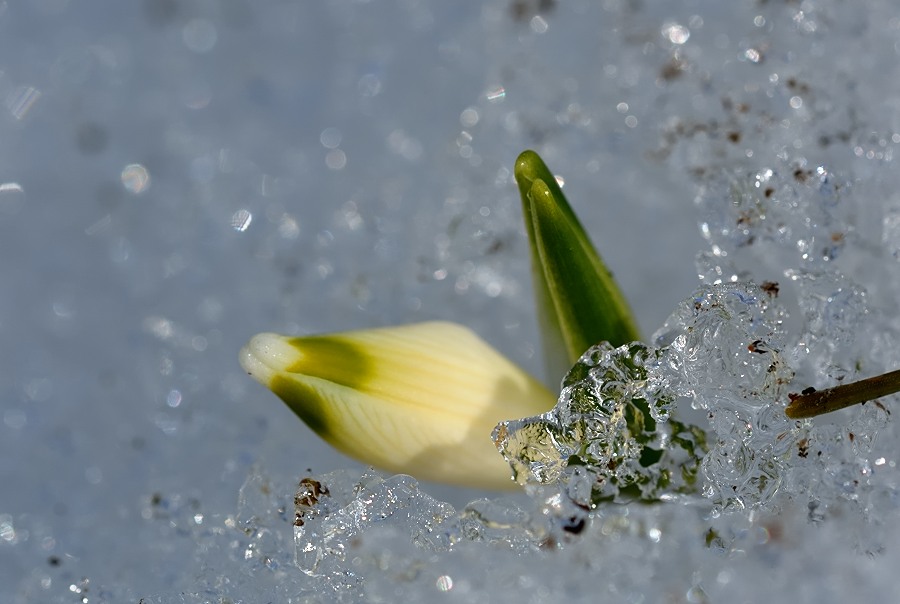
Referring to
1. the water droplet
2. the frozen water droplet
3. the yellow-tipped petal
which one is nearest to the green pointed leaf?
the yellow-tipped petal

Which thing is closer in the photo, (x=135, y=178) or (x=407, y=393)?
(x=407, y=393)

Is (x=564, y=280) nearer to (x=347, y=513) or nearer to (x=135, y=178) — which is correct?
(x=347, y=513)

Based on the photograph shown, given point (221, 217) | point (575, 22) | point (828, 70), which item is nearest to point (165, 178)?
point (221, 217)

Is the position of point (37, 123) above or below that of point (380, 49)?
below

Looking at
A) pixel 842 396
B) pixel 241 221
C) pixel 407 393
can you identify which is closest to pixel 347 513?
pixel 407 393

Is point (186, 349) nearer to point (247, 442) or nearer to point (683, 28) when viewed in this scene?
point (247, 442)

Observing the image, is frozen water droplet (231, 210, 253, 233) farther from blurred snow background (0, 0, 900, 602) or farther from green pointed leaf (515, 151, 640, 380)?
green pointed leaf (515, 151, 640, 380)
